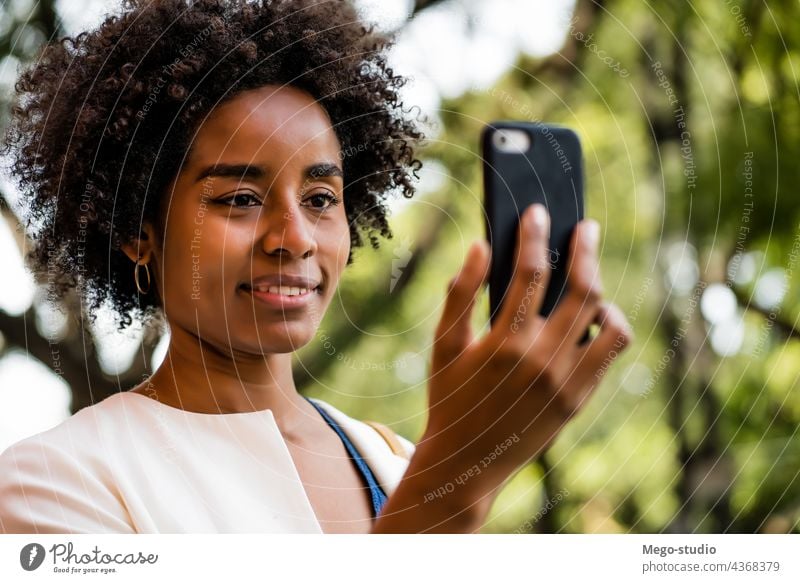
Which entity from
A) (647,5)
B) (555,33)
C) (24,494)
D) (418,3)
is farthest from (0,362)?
(647,5)

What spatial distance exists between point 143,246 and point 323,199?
123 millimetres

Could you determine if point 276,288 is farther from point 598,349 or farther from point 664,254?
point 664,254

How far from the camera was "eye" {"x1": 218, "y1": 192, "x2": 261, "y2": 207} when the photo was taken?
52 centimetres

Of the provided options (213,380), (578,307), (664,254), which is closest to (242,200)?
(213,380)

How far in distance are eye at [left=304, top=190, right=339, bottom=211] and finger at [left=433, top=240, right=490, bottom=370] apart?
6.6 inches

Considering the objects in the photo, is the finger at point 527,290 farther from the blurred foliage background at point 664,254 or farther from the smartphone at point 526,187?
the blurred foliage background at point 664,254

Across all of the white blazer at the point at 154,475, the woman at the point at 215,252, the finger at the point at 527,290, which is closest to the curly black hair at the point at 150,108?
the woman at the point at 215,252

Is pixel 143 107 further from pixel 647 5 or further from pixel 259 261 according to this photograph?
pixel 647 5

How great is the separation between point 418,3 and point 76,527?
1.91ft

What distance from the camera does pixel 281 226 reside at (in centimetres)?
52

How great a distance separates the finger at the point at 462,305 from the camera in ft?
1.27

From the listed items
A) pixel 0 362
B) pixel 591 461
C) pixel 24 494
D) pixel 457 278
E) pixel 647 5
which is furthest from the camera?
pixel 591 461
